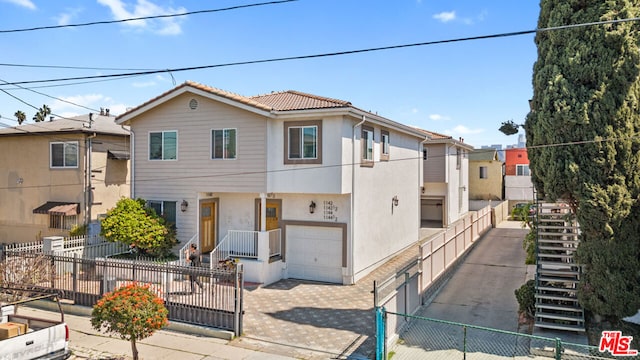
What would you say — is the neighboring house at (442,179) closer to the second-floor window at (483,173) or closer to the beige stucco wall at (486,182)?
the beige stucco wall at (486,182)

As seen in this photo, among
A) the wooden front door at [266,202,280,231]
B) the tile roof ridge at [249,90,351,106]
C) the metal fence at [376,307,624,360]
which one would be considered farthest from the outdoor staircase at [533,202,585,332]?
the wooden front door at [266,202,280,231]

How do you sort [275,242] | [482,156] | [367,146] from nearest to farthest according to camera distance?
[275,242] → [367,146] → [482,156]

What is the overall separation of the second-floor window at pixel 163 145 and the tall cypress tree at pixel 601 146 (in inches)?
529

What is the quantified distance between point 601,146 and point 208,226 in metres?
13.9

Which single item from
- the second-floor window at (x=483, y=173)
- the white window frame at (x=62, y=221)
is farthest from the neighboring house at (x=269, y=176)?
the second-floor window at (x=483, y=173)

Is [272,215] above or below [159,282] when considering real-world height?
above

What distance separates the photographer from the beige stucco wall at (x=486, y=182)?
4019 cm

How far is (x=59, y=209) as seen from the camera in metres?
20.4

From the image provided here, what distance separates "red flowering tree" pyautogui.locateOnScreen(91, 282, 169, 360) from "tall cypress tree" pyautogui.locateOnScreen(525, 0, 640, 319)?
29.5 ft

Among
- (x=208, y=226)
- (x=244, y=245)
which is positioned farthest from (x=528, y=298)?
(x=208, y=226)

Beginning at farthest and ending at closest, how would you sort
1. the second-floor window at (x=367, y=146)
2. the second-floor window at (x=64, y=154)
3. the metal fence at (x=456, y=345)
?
the second-floor window at (x=64, y=154) → the second-floor window at (x=367, y=146) → the metal fence at (x=456, y=345)

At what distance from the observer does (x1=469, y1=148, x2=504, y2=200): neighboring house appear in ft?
131

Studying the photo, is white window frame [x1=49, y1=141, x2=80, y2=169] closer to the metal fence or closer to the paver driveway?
the paver driveway

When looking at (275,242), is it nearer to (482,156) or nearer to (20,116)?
(482,156)
